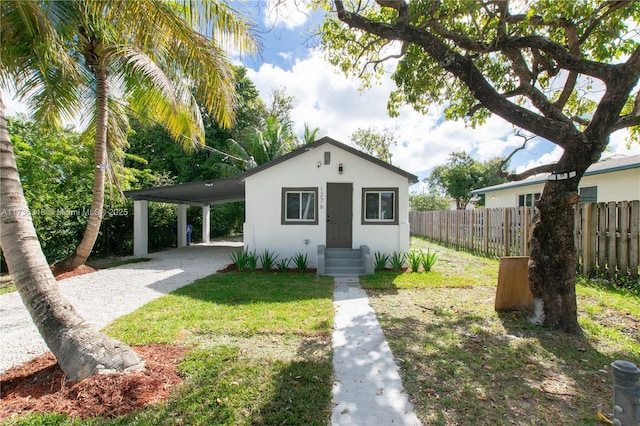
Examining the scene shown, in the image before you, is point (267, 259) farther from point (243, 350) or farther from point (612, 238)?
point (612, 238)

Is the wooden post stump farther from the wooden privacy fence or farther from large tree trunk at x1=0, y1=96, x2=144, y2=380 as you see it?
large tree trunk at x1=0, y1=96, x2=144, y2=380

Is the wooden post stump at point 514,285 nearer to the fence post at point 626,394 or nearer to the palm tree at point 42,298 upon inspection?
the fence post at point 626,394

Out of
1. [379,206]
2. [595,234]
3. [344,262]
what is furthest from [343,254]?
[595,234]

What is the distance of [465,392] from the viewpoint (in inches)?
121

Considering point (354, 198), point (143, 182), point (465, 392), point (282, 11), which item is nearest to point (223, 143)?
point (143, 182)

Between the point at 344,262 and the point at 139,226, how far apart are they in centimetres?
908

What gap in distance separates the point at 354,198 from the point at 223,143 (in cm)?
1875

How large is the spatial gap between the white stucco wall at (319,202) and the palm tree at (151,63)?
104 inches

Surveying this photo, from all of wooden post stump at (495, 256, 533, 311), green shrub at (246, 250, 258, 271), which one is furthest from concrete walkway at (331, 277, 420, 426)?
green shrub at (246, 250, 258, 271)

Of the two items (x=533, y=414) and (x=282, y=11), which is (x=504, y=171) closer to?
(x=533, y=414)

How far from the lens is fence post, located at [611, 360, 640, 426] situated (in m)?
2.14

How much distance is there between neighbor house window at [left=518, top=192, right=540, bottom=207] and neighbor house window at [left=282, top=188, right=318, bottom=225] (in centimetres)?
1256

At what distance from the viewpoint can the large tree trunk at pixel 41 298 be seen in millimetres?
2885

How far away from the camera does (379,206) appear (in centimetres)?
1014
